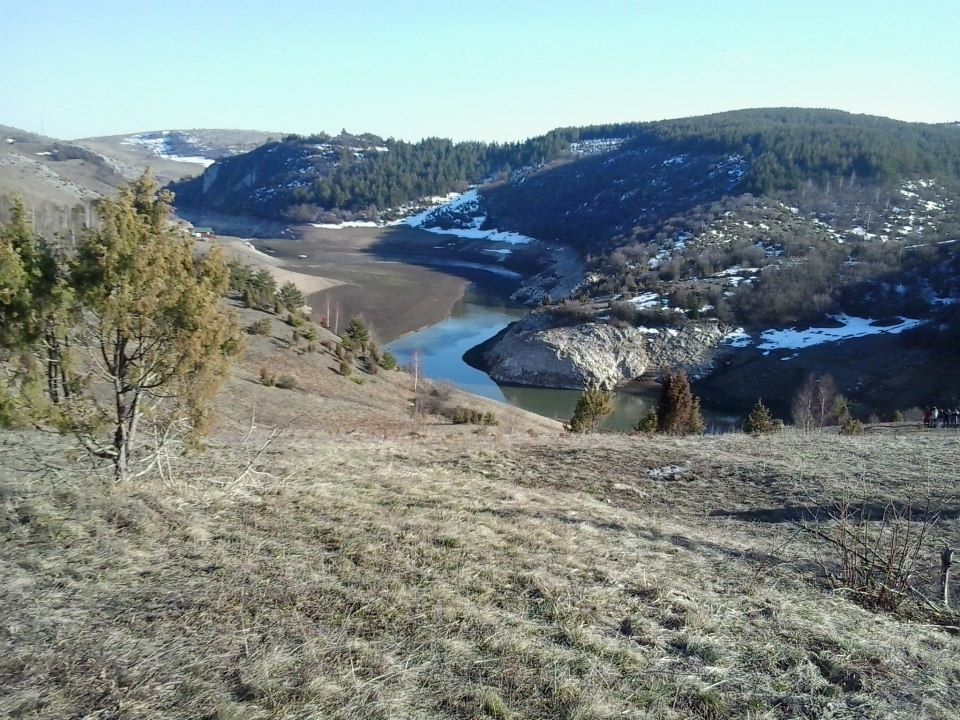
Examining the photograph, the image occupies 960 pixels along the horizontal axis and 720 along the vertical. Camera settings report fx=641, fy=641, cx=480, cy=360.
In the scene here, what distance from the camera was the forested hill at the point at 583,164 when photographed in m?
101

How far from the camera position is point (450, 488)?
9516mm

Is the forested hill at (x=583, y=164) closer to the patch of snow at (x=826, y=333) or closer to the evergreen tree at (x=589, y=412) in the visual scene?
the patch of snow at (x=826, y=333)

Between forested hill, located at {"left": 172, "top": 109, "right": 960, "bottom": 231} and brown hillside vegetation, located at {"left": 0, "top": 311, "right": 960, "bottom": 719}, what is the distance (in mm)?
95573

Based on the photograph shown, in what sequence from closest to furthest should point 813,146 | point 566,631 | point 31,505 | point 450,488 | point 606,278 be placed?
point 566,631
point 31,505
point 450,488
point 606,278
point 813,146

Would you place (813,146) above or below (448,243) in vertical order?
above

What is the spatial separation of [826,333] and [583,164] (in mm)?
100864

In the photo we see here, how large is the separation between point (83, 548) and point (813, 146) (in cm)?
12371

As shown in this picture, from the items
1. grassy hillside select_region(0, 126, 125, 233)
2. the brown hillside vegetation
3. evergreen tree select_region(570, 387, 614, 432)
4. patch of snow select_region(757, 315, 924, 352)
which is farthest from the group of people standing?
grassy hillside select_region(0, 126, 125, 233)

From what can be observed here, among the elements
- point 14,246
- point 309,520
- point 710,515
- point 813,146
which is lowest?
point 710,515

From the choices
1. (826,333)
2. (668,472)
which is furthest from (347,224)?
(668,472)

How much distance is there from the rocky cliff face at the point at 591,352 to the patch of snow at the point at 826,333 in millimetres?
3798

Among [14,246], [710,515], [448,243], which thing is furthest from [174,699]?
[448,243]

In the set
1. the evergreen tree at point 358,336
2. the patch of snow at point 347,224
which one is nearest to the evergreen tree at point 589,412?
the evergreen tree at point 358,336

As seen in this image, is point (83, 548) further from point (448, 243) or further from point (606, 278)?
point (448, 243)
